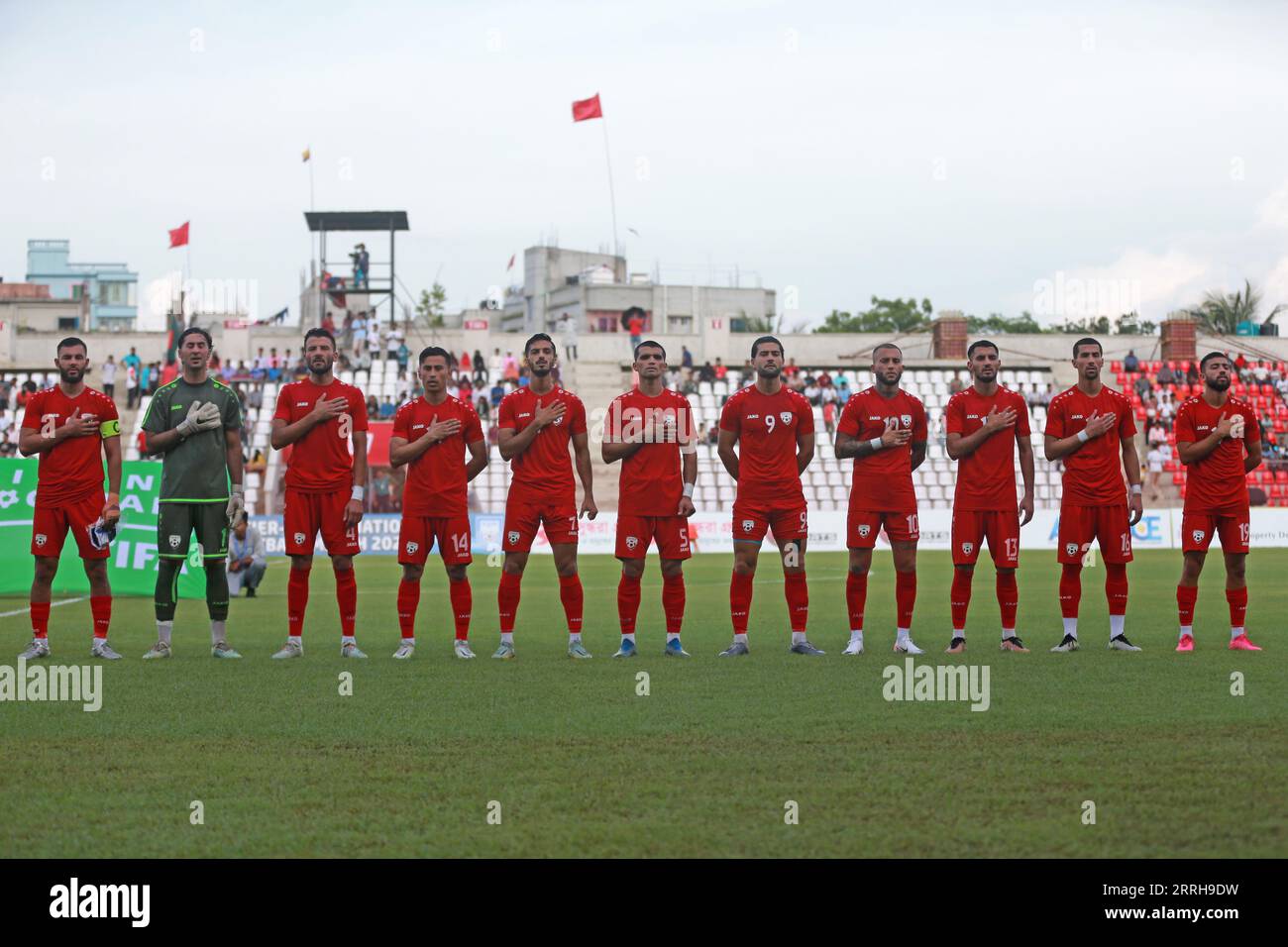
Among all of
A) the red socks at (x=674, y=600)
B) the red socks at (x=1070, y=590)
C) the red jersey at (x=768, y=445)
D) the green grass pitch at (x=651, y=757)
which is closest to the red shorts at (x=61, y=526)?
the green grass pitch at (x=651, y=757)

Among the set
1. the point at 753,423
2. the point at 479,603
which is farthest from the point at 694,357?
the point at 753,423

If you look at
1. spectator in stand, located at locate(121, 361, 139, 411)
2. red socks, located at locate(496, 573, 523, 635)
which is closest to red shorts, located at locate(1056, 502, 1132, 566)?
red socks, located at locate(496, 573, 523, 635)

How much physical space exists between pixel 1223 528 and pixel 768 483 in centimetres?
376

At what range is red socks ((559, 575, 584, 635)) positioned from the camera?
38.8ft

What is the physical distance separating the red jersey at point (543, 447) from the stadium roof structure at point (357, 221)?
135 ft

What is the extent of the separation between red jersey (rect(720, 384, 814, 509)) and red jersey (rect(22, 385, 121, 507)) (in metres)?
4.95

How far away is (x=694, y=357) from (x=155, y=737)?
46.7m

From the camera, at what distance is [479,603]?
19766 millimetres

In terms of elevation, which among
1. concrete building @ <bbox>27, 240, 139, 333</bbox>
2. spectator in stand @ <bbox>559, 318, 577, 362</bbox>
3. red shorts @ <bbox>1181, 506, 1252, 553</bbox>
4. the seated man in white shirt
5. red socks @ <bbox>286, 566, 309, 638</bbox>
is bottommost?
the seated man in white shirt

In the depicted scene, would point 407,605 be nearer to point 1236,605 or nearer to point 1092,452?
point 1092,452

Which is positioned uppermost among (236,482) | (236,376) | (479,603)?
(236,376)

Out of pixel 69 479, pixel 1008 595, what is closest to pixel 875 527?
pixel 1008 595

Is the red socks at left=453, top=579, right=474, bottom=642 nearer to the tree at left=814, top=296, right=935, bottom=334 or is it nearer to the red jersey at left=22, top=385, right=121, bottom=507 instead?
the red jersey at left=22, top=385, right=121, bottom=507
